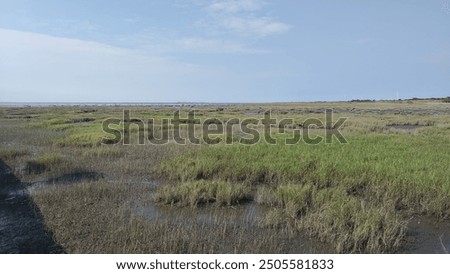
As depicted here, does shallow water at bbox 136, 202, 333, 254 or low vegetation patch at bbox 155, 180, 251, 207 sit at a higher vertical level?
low vegetation patch at bbox 155, 180, 251, 207

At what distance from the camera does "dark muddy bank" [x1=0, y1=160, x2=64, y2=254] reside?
6.98 metres

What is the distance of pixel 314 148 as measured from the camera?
16609 millimetres

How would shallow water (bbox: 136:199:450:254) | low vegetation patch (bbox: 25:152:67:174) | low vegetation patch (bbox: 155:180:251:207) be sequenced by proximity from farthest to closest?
1. low vegetation patch (bbox: 25:152:67:174)
2. low vegetation patch (bbox: 155:180:251:207)
3. shallow water (bbox: 136:199:450:254)

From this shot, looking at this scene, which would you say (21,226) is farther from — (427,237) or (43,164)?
(427,237)

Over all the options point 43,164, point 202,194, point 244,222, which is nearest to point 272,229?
point 244,222

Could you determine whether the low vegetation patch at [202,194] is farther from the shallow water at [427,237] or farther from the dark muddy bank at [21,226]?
the shallow water at [427,237]

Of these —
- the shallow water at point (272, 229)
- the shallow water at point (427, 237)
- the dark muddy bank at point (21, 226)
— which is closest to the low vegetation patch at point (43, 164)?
the dark muddy bank at point (21, 226)

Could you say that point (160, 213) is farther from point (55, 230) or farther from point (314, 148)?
point (314, 148)

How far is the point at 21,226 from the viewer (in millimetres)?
8117

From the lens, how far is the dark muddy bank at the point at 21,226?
698cm

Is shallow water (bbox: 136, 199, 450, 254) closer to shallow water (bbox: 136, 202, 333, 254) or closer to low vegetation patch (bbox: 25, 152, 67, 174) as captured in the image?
shallow water (bbox: 136, 202, 333, 254)

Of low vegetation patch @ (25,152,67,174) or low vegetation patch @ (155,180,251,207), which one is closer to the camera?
low vegetation patch @ (155,180,251,207)

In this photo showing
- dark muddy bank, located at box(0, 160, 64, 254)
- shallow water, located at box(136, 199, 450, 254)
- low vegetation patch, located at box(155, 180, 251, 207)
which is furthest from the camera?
low vegetation patch, located at box(155, 180, 251, 207)

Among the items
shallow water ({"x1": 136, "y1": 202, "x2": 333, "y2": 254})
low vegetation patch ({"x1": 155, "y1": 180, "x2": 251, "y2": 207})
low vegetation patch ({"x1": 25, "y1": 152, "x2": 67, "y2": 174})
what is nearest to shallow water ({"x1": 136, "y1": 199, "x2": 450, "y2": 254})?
shallow water ({"x1": 136, "y1": 202, "x2": 333, "y2": 254})
